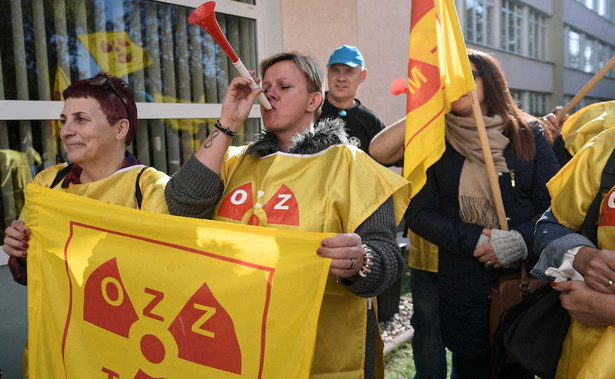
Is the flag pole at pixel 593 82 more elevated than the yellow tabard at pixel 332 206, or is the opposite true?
the flag pole at pixel 593 82

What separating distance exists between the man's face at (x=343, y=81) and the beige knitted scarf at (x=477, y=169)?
1335 mm

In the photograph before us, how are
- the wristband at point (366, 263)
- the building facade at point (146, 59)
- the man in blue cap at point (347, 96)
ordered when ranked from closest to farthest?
the wristband at point (366, 263) < the building facade at point (146, 59) < the man in blue cap at point (347, 96)

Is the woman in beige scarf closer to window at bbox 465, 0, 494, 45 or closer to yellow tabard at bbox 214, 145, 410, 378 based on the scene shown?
yellow tabard at bbox 214, 145, 410, 378

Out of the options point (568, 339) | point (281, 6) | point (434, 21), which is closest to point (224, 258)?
point (568, 339)

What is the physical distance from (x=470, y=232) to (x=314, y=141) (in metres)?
0.92

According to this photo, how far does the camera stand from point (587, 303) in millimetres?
1615

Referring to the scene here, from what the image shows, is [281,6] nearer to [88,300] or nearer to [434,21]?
[434,21]

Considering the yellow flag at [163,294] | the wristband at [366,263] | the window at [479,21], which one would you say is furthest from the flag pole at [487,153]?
the window at [479,21]

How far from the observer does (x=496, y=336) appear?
2.06 metres

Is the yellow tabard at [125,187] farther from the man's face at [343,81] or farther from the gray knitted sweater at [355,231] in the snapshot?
the man's face at [343,81]

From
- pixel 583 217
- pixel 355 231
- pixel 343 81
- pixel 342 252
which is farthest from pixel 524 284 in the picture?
pixel 343 81

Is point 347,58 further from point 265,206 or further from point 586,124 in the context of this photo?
Answer: point 265,206

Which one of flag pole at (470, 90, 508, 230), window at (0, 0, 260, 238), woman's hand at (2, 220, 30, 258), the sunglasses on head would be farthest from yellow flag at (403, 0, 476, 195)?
window at (0, 0, 260, 238)

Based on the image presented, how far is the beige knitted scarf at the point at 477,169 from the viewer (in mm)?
2398
